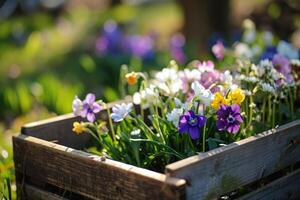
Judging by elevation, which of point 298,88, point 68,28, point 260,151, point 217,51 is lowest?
point 260,151

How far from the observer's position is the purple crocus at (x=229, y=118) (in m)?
2.34

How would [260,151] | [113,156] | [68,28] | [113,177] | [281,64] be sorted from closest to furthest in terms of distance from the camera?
[113,177] → [260,151] → [113,156] → [281,64] → [68,28]

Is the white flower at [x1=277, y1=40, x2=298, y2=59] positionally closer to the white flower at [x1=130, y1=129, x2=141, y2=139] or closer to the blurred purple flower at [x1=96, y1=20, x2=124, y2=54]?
the white flower at [x1=130, y1=129, x2=141, y2=139]

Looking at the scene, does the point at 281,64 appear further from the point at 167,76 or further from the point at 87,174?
the point at 87,174

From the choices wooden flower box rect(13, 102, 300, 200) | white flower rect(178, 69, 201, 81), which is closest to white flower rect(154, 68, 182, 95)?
white flower rect(178, 69, 201, 81)

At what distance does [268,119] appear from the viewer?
9.29 feet

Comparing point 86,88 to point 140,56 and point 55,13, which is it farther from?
point 55,13

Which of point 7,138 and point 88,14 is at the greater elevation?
point 88,14

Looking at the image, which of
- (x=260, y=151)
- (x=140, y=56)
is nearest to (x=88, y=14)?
(x=140, y=56)

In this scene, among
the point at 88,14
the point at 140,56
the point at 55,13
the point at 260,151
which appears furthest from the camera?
the point at 55,13

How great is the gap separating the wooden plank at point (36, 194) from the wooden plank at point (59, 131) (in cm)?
25

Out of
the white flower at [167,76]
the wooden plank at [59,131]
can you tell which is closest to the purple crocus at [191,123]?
the white flower at [167,76]

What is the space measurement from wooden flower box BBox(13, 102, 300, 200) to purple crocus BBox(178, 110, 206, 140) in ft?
0.48

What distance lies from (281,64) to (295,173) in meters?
0.70
